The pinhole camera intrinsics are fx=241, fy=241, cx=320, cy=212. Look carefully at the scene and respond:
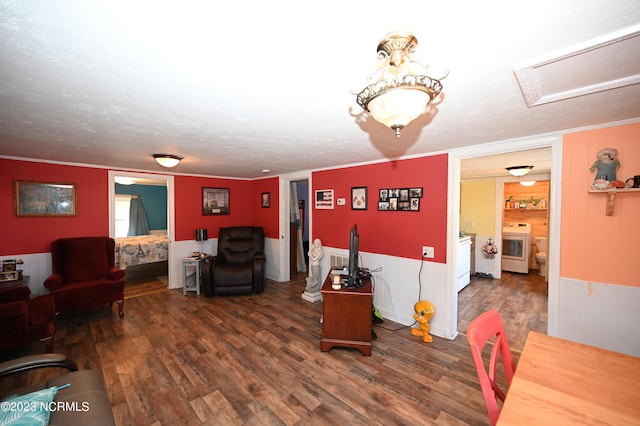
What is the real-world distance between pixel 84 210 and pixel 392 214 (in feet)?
15.7

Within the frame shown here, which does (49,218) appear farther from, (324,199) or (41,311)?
(324,199)

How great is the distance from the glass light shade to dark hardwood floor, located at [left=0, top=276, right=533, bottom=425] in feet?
6.70

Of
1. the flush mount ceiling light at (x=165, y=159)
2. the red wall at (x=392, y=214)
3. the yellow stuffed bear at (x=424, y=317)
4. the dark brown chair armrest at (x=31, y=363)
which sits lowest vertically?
the yellow stuffed bear at (x=424, y=317)

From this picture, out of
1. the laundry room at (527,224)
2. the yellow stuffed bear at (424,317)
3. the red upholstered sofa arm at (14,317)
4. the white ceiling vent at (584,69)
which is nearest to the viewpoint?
the white ceiling vent at (584,69)

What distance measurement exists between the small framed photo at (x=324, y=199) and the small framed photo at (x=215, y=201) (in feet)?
7.66

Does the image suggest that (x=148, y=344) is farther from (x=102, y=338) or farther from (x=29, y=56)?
(x=29, y=56)

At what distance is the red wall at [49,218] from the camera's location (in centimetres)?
331

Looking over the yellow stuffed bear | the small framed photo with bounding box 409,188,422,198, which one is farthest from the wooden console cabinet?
the small framed photo with bounding box 409,188,422,198

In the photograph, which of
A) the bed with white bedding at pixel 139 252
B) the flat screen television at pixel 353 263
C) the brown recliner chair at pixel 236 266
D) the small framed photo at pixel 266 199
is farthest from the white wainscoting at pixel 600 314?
the bed with white bedding at pixel 139 252

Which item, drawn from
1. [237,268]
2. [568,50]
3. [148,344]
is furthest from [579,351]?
[237,268]

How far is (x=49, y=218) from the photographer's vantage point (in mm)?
3588

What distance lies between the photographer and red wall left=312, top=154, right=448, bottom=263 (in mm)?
2957

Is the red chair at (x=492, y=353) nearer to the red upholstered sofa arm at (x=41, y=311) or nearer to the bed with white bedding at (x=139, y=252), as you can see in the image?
the red upholstered sofa arm at (x=41, y=311)

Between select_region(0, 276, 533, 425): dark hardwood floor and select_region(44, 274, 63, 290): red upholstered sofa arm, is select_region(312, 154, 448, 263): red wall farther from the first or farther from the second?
select_region(44, 274, 63, 290): red upholstered sofa arm
